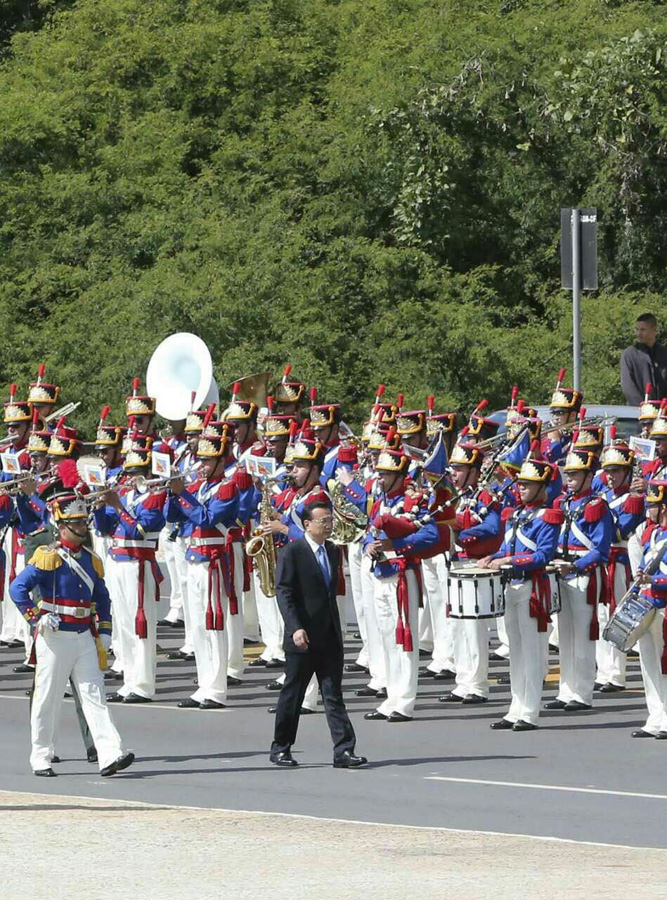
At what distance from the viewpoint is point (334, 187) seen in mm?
→ 30141

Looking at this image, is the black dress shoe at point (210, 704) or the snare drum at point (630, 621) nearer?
the snare drum at point (630, 621)

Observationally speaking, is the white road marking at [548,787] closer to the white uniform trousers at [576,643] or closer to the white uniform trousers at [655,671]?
the white uniform trousers at [655,671]

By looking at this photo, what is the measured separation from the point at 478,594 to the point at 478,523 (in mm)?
1489

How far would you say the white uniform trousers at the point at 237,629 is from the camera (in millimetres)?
15742

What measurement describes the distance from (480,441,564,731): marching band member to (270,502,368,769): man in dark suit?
1677mm

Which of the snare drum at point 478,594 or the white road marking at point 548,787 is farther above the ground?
the snare drum at point 478,594

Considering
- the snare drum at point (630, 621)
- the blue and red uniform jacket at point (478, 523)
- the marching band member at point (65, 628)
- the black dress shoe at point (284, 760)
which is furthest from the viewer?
the blue and red uniform jacket at point (478, 523)

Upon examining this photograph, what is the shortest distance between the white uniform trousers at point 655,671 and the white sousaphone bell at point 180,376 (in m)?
7.81

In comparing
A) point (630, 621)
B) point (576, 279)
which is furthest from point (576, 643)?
point (576, 279)

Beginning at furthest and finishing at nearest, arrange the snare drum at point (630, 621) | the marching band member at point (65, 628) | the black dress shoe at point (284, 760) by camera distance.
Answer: the snare drum at point (630, 621), the black dress shoe at point (284, 760), the marching band member at point (65, 628)

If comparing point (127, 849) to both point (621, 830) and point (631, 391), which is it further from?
point (631, 391)

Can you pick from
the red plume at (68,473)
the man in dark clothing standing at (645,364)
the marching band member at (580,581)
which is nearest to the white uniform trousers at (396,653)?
the marching band member at (580,581)

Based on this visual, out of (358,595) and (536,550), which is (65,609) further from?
(358,595)

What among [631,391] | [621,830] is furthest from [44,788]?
[631,391]
